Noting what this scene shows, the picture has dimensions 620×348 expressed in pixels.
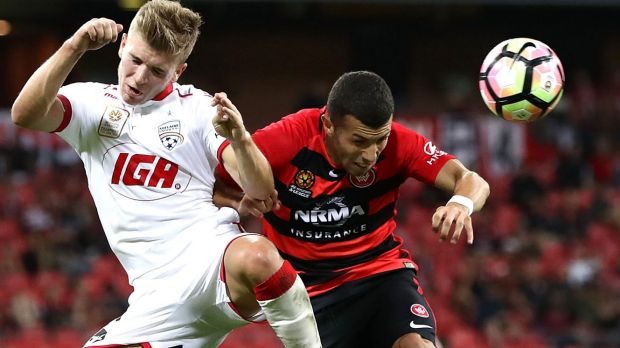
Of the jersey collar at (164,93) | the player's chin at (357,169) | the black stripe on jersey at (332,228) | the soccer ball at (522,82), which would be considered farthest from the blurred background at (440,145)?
the jersey collar at (164,93)

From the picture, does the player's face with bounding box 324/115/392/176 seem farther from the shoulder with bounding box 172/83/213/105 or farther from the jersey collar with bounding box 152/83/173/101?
the jersey collar with bounding box 152/83/173/101

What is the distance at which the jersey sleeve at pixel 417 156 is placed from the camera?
525cm

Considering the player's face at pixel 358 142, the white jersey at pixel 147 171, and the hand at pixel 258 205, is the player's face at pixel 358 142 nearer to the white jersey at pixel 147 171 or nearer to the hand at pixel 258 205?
the hand at pixel 258 205

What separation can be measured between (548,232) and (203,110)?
11.7 metres

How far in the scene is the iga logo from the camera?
4.79m

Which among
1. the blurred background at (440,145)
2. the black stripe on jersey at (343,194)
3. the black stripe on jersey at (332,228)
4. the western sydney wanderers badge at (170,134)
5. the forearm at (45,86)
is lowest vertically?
the blurred background at (440,145)

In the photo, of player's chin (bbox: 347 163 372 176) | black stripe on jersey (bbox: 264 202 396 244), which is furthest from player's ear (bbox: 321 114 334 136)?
black stripe on jersey (bbox: 264 202 396 244)

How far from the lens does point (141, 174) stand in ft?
15.7

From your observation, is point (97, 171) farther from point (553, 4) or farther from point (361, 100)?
point (553, 4)

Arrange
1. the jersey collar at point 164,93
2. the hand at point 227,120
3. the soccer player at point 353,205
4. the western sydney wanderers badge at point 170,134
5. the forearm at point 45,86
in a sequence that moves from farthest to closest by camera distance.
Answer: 1. the soccer player at point 353,205
2. the jersey collar at point 164,93
3. the western sydney wanderers badge at point 170,134
4. the forearm at point 45,86
5. the hand at point 227,120

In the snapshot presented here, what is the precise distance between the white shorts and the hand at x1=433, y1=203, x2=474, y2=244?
35.9 inches

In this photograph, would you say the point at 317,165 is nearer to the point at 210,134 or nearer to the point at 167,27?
the point at 210,134

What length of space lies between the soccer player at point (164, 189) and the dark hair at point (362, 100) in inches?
22.1

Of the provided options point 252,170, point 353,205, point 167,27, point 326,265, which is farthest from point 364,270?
point 167,27
